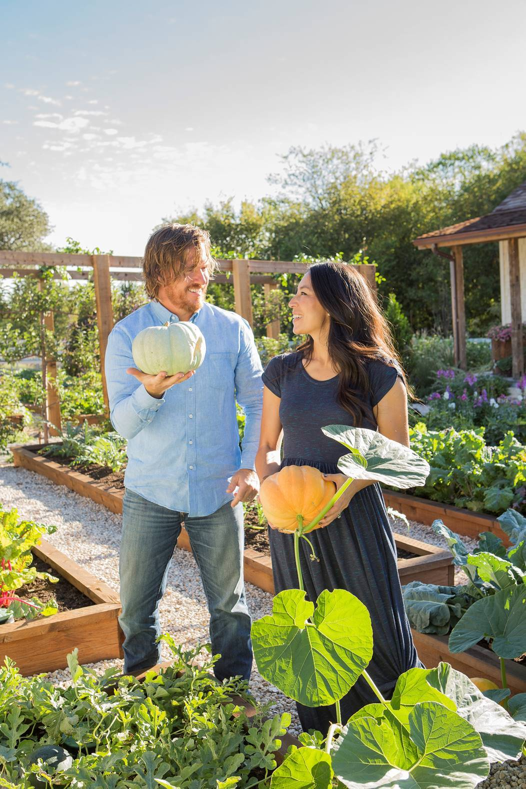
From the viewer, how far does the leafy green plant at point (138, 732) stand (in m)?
1.27

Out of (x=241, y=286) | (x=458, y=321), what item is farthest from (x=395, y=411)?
(x=458, y=321)

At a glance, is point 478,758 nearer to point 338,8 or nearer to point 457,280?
point 338,8

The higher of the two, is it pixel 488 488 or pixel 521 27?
pixel 521 27

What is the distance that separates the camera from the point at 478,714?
3.79 feet

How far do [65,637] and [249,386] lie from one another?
4.88ft

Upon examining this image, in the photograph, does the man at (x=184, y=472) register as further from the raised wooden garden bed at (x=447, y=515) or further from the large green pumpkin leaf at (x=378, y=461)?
the raised wooden garden bed at (x=447, y=515)

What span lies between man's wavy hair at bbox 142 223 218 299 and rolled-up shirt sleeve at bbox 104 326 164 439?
0.67ft

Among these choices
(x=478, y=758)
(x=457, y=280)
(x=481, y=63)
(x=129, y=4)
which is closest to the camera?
(x=478, y=758)

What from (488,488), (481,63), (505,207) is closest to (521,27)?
(481,63)

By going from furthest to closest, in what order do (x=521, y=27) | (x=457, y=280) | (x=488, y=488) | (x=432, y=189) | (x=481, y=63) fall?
(x=432, y=189), (x=481, y=63), (x=521, y=27), (x=457, y=280), (x=488, y=488)

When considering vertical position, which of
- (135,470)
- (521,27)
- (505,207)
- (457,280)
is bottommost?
(135,470)

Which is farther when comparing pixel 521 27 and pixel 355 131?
pixel 355 131

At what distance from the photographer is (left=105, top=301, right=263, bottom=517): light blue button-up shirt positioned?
196 cm

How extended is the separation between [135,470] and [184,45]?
11.4 metres
